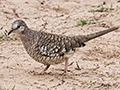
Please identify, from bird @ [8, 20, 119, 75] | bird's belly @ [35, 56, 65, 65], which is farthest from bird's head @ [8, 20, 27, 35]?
bird's belly @ [35, 56, 65, 65]

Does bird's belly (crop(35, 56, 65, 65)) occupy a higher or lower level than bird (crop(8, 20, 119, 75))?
lower

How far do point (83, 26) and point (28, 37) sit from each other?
9.48 ft

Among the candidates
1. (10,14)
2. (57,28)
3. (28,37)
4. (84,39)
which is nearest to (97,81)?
(84,39)

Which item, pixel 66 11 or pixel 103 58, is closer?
pixel 103 58

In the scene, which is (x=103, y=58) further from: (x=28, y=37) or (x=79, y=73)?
(x=28, y=37)

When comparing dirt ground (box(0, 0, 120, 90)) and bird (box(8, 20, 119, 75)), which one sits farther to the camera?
bird (box(8, 20, 119, 75))

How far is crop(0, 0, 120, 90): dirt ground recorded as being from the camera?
5141 millimetres

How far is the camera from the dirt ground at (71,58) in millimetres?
5141

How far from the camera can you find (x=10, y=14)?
880 centimetres

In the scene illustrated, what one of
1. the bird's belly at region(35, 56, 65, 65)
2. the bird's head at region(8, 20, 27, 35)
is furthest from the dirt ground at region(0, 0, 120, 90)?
the bird's head at region(8, 20, 27, 35)

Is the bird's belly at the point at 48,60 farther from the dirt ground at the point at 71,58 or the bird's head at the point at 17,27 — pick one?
the bird's head at the point at 17,27

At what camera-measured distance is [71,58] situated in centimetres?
636

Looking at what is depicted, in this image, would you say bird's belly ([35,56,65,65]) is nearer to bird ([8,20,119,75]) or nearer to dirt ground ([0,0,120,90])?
bird ([8,20,119,75])

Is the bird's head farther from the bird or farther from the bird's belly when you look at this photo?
the bird's belly
